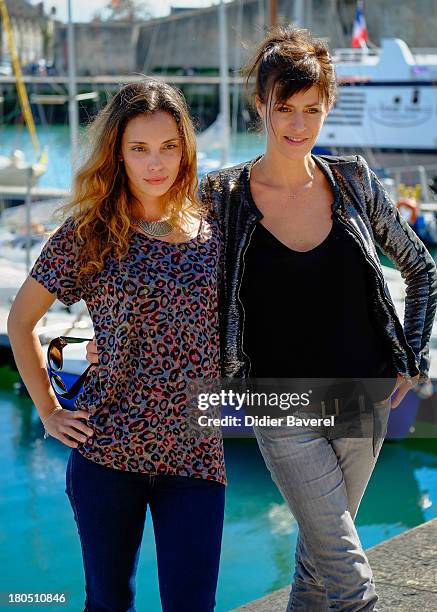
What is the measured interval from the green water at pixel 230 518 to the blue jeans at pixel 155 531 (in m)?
3.03

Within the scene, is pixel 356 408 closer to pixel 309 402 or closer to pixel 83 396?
pixel 309 402

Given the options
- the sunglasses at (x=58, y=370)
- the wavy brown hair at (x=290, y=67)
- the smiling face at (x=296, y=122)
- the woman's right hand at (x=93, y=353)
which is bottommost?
the sunglasses at (x=58, y=370)

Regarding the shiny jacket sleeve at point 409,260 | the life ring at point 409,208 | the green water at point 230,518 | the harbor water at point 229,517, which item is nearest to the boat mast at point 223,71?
the life ring at point 409,208

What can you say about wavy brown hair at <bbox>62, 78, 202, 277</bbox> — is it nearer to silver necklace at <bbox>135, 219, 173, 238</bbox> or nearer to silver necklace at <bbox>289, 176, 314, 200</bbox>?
silver necklace at <bbox>135, 219, 173, 238</bbox>

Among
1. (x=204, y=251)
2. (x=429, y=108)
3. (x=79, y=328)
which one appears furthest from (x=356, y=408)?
(x=429, y=108)

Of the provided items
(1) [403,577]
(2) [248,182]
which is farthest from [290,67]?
(1) [403,577]

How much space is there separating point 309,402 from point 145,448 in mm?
391

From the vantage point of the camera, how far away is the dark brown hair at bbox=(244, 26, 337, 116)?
80.4 inches

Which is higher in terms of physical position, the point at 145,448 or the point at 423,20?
the point at 423,20

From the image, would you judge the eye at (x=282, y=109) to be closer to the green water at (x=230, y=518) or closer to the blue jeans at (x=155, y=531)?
the blue jeans at (x=155, y=531)

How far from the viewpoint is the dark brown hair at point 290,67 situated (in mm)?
2041

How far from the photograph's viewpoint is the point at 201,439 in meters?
1.90

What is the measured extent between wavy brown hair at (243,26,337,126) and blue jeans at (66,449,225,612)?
86 centimetres

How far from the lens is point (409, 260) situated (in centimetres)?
225
